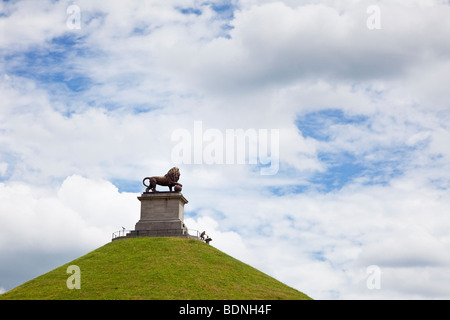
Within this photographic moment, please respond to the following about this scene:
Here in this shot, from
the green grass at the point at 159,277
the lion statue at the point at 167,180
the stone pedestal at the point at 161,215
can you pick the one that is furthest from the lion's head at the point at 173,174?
the green grass at the point at 159,277

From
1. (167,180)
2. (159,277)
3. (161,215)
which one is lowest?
(159,277)

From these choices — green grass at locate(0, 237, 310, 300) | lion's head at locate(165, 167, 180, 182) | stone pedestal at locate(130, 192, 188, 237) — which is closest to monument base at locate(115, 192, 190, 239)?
stone pedestal at locate(130, 192, 188, 237)

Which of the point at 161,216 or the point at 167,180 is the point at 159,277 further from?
the point at 167,180

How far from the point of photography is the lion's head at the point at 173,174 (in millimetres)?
75438

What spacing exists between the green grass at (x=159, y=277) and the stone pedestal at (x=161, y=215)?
2.13 metres

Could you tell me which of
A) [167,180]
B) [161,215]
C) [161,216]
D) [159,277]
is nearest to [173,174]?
[167,180]

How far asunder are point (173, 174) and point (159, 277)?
847 inches

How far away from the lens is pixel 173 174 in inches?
2975

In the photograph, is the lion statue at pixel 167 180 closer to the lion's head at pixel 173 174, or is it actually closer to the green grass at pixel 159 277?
the lion's head at pixel 173 174

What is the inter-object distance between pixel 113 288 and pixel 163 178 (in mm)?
24138

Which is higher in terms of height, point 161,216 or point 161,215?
point 161,215
